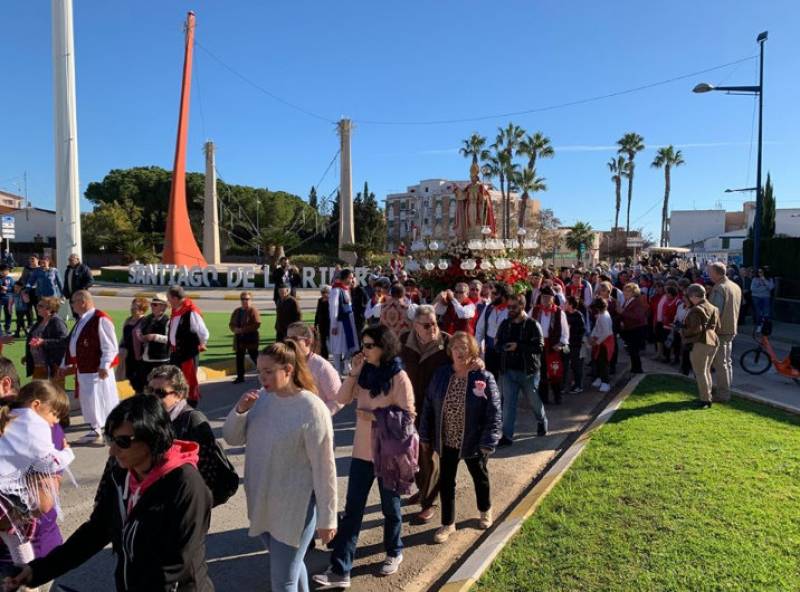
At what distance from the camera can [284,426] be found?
3158mm

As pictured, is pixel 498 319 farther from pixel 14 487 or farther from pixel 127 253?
pixel 127 253

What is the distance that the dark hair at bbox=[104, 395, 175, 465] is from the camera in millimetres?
2246

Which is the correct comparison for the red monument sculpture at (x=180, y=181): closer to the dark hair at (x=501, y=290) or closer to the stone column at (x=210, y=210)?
the stone column at (x=210, y=210)

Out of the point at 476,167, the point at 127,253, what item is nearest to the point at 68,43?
the point at 476,167

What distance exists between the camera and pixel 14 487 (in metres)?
2.94

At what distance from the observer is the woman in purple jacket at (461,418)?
4586mm

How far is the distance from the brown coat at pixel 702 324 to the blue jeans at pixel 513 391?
2633 millimetres

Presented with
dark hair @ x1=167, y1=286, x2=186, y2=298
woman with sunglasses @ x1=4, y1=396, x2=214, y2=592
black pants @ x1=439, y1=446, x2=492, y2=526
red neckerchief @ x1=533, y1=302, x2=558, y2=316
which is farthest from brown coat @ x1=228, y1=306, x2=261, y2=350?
woman with sunglasses @ x1=4, y1=396, x2=214, y2=592

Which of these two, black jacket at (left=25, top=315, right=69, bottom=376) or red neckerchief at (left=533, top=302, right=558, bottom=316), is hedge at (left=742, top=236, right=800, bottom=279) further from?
black jacket at (left=25, top=315, right=69, bottom=376)

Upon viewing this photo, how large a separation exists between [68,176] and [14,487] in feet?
42.7

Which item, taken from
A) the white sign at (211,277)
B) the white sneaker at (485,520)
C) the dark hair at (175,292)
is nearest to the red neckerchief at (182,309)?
the dark hair at (175,292)

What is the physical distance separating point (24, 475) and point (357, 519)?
2.02m

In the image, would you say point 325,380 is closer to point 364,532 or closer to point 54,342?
point 364,532

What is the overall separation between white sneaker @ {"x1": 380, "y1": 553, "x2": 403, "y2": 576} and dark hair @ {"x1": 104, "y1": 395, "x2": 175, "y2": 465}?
7.90 feet
